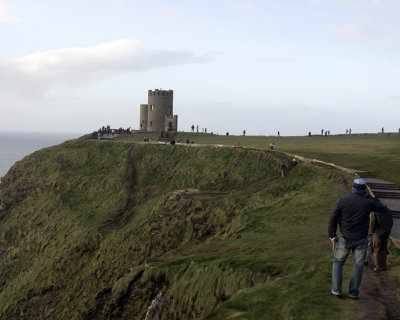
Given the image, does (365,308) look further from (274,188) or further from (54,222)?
(54,222)

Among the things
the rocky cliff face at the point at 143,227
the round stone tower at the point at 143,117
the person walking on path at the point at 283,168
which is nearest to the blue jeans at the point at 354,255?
the rocky cliff face at the point at 143,227

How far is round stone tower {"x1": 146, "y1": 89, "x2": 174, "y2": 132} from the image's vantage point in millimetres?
86125

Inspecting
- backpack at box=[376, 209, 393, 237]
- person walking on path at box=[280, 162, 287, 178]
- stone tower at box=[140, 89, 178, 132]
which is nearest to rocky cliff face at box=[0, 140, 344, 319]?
person walking on path at box=[280, 162, 287, 178]

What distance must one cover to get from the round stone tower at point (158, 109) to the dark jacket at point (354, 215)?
3046 inches

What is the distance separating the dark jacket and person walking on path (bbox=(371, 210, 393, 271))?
109 inches

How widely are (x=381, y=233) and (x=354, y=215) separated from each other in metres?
3.35

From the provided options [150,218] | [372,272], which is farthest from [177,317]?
[150,218]

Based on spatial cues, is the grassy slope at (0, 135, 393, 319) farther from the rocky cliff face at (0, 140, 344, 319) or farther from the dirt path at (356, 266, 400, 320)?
the dirt path at (356, 266, 400, 320)

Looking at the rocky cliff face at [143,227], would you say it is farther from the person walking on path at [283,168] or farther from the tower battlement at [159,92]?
the tower battlement at [159,92]

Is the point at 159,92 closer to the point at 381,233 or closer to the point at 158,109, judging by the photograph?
the point at 158,109

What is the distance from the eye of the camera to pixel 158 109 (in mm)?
86062

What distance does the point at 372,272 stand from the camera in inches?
494

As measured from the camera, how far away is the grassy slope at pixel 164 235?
16.4 metres

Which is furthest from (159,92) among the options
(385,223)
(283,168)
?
(385,223)
